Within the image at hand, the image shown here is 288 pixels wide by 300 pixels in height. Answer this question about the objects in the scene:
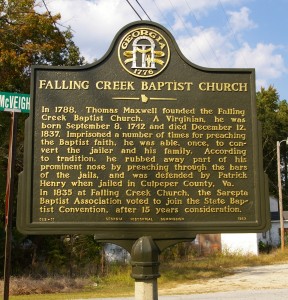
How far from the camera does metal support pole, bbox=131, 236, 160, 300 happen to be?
504cm

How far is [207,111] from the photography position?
5.36 m

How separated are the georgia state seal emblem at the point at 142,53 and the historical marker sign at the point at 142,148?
1 cm

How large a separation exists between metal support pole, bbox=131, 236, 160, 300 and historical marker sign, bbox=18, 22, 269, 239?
123mm

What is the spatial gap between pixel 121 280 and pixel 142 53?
1533 centimetres

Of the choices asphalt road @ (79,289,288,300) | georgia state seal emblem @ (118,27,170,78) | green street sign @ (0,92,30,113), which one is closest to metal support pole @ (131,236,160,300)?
georgia state seal emblem @ (118,27,170,78)

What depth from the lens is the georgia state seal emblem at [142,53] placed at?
532 cm

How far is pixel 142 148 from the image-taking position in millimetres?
5219

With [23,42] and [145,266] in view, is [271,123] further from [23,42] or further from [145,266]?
[145,266]

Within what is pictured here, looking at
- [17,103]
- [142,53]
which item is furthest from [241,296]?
[142,53]

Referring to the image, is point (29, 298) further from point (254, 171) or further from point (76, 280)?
point (254, 171)

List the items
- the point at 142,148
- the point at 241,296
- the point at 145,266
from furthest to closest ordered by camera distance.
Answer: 1. the point at 241,296
2. the point at 142,148
3. the point at 145,266

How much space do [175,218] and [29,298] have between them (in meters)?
11.2

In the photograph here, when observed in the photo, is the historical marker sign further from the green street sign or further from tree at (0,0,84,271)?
tree at (0,0,84,271)

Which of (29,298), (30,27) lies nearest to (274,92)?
(30,27)
